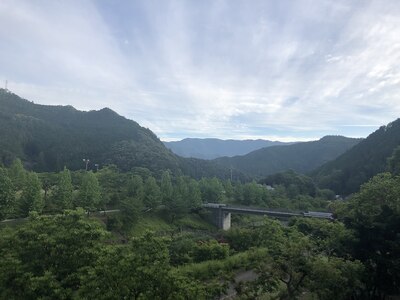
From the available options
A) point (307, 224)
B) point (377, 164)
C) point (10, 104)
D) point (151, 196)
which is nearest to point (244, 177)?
point (377, 164)

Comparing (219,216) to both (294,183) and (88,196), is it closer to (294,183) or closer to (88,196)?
(88,196)

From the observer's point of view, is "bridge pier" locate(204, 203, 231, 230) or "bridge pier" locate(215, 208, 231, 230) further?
"bridge pier" locate(204, 203, 231, 230)

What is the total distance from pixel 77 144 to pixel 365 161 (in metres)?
92.1

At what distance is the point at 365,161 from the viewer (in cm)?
9581

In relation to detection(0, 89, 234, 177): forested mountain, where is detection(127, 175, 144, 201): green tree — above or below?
below

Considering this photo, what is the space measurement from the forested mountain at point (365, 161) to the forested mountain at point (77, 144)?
50161 millimetres

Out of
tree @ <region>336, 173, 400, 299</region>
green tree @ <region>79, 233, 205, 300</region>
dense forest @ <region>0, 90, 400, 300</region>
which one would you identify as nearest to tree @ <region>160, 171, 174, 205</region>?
dense forest @ <region>0, 90, 400, 300</region>

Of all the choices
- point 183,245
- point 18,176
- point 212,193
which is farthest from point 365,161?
point 18,176

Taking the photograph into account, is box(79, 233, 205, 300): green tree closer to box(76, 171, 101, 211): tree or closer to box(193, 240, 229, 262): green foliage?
box(193, 240, 229, 262): green foliage

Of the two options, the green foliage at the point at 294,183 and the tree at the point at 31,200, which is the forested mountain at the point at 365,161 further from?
the tree at the point at 31,200

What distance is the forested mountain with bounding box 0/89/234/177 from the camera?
105688mm

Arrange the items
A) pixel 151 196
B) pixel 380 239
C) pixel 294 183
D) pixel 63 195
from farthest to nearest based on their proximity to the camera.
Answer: pixel 294 183, pixel 151 196, pixel 63 195, pixel 380 239

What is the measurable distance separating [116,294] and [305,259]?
1021 cm

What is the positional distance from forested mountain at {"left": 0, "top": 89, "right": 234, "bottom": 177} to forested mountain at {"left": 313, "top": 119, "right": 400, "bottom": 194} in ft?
165
